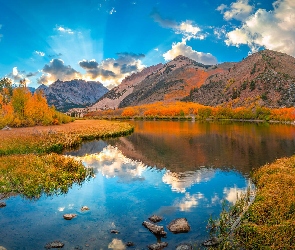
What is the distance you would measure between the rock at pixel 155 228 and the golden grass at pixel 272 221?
4.50m

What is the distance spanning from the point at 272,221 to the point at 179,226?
5636 mm

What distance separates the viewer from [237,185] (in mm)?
27609

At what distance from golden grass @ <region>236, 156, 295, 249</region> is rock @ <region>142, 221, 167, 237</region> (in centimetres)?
450

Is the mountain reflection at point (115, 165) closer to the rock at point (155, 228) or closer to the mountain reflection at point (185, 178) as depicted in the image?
the mountain reflection at point (185, 178)

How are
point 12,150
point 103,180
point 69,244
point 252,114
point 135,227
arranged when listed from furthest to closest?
point 252,114
point 12,150
point 103,180
point 135,227
point 69,244

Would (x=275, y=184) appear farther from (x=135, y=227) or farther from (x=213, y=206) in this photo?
(x=135, y=227)

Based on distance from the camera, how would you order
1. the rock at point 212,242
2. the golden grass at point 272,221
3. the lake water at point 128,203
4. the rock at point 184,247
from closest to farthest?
the golden grass at point 272,221 → the rock at point 184,247 → the rock at point 212,242 → the lake water at point 128,203

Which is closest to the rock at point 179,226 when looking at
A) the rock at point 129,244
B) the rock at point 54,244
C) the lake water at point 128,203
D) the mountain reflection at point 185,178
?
the lake water at point 128,203

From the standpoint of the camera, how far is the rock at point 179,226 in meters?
17.2

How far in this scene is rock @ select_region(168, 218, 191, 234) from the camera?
676 inches

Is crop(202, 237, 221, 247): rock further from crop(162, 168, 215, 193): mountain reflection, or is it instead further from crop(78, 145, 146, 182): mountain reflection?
crop(78, 145, 146, 182): mountain reflection

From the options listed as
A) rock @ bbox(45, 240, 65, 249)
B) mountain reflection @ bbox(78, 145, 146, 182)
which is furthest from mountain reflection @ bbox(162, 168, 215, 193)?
rock @ bbox(45, 240, 65, 249)

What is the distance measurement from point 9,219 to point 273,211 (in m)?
17.8

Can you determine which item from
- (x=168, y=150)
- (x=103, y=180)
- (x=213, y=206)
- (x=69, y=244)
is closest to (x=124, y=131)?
(x=168, y=150)
